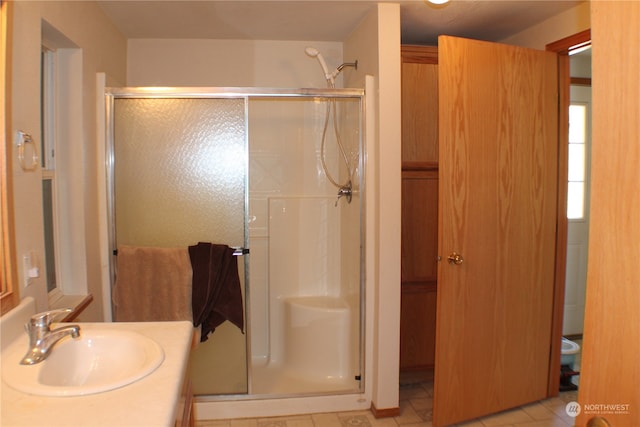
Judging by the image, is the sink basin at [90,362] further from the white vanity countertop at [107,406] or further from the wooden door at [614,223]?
the wooden door at [614,223]

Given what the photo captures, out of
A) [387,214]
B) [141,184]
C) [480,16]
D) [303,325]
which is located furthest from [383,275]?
[480,16]

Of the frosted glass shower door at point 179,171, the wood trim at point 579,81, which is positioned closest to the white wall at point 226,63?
the frosted glass shower door at point 179,171

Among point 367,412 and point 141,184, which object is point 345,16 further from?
point 367,412

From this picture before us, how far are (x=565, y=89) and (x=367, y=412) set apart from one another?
2169mm

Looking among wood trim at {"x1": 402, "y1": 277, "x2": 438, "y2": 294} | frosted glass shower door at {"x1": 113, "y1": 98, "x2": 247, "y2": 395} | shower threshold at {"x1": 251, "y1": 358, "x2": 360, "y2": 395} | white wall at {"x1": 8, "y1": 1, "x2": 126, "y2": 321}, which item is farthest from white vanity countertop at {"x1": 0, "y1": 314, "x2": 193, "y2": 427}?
wood trim at {"x1": 402, "y1": 277, "x2": 438, "y2": 294}

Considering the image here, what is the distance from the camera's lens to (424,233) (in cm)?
299

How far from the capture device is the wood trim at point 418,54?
286 centimetres

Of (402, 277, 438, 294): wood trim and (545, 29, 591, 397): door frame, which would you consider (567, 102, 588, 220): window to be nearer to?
(545, 29, 591, 397): door frame

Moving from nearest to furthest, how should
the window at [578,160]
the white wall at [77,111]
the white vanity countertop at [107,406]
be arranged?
the white vanity countertop at [107,406], the white wall at [77,111], the window at [578,160]

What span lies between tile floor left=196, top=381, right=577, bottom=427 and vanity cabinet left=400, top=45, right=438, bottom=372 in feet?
1.25

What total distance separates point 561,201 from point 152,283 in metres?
2.36

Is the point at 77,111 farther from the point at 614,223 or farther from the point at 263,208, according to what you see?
the point at 614,223

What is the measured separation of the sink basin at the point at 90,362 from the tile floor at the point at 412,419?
4.33ft

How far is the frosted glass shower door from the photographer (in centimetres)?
256
